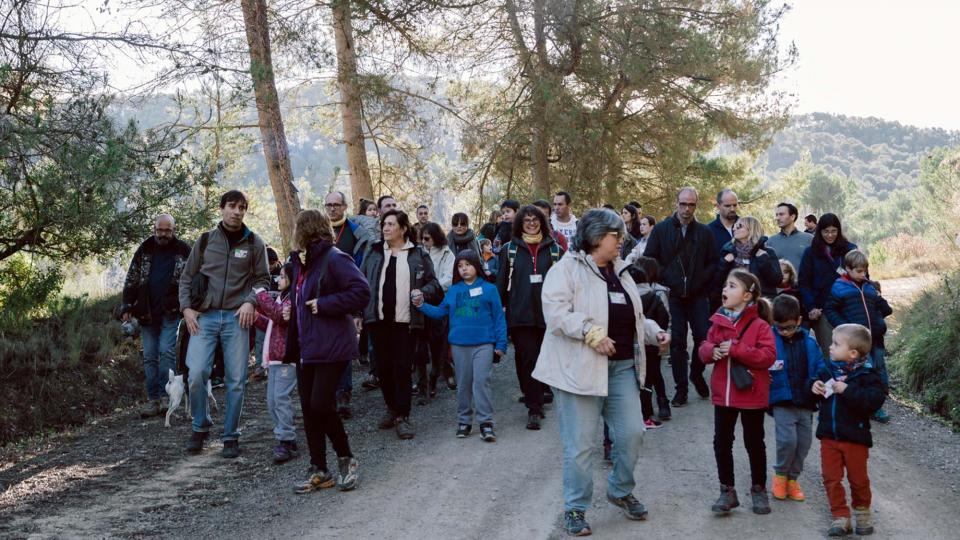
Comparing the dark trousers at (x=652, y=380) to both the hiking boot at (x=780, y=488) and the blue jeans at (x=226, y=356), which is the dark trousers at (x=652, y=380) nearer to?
the hiking boot at (x=780, y=488)

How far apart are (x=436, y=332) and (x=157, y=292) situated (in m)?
3.24

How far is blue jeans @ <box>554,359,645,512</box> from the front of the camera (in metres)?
5.20

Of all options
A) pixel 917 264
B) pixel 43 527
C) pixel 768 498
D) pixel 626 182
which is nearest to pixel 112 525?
pixel 43 527

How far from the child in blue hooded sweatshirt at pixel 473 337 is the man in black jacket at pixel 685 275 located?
76.7 inches

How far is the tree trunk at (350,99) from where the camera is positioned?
15086 millimetres

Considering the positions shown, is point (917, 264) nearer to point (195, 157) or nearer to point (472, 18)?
point (472, 18)

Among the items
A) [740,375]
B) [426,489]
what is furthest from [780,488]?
[426,489]

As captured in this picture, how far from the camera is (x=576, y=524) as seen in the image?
5211 millimetres

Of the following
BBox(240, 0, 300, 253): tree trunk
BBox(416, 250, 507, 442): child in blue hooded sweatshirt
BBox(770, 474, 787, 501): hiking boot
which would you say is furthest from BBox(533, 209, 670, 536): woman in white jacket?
BBox(240, 0, 300, 253): tree trunk

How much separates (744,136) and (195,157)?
50.0 feet

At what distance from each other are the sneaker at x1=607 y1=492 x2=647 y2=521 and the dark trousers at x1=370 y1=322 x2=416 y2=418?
10.4ft

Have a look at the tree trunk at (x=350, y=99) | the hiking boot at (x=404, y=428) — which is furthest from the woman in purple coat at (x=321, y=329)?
the tree trunk at (x=350, y=99)

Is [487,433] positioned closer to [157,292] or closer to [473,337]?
[473,337]

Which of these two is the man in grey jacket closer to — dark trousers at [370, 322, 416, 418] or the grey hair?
dark trousers at [370, 322, 416, 418]
